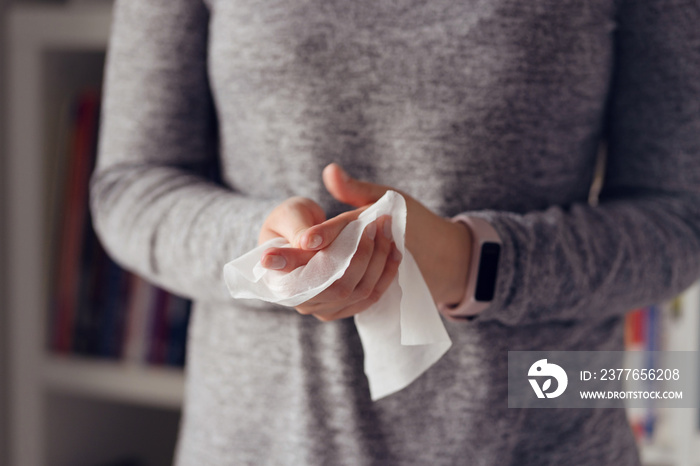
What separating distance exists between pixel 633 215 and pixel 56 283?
2.94ft

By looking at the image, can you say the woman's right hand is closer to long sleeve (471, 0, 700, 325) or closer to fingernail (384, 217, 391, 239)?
fingernail (384, 217, 391, 239)

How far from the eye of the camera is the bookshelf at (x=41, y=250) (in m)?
0.93

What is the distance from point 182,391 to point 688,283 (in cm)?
74

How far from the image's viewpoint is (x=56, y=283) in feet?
3.30

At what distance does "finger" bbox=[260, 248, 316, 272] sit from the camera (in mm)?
372

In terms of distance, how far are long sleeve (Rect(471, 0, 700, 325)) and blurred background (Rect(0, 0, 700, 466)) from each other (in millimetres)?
605

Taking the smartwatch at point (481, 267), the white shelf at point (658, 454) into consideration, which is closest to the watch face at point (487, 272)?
the smartwatch at point (481, 267)

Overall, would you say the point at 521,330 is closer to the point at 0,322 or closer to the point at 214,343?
the point at 214,343

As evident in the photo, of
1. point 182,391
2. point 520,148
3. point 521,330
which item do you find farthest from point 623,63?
point 182,391

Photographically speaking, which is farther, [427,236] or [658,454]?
[658,454]

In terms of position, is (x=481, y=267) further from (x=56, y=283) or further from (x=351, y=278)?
(x=56, y=283)

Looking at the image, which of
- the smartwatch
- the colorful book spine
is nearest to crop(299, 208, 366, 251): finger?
the smartwatch

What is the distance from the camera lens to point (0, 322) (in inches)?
40.4

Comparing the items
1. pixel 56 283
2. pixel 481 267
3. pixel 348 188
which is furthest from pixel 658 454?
pixel 56 283
